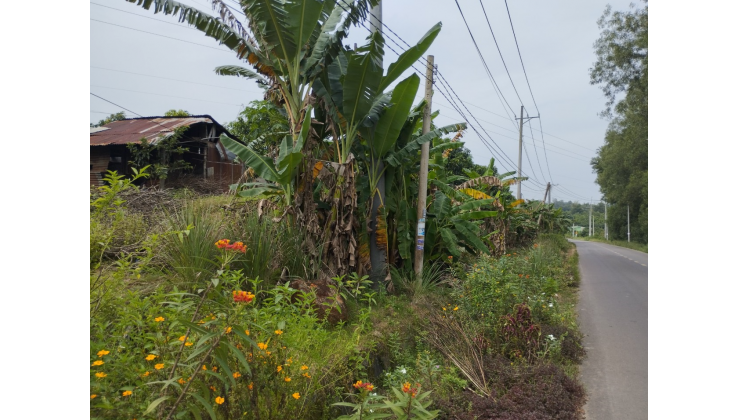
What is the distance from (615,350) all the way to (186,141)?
11253mm

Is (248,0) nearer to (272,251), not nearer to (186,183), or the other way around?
(272,251)

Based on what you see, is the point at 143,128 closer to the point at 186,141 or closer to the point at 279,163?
the point at 186,141

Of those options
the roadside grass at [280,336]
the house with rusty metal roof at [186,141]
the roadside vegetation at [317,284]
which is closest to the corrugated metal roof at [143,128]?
the house with rusty metal roof at [186,141]

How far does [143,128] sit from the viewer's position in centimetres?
1118

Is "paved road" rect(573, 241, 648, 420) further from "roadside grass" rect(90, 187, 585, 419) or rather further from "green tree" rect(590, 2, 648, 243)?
"green tree" rect(590, 2, 648, 243)

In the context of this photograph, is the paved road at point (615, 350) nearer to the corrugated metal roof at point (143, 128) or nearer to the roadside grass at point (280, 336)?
the roadside grass at point (280, 336)

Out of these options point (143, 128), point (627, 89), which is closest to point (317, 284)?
point (143, 128)

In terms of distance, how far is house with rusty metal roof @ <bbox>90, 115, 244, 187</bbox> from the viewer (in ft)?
28.7

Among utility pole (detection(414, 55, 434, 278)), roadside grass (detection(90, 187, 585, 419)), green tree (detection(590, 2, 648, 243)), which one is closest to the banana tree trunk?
roadside grass (detection(90, 187, 585, 419))

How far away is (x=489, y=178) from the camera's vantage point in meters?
10.6

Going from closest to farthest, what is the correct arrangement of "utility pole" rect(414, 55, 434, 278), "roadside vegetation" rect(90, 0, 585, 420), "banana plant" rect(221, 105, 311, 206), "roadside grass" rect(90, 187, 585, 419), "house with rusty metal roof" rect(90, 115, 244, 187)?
"roadside grass" rect(90, 187, 585, 419) → "roadside vegetation" rect(90, 0, 585, 420) → "banana plant" rect(221, 105, 311, 206) → "utility pole" rect(414, 55, 434, 278) → "house with rusty metal roof" rect(90, 115, 244, 187)

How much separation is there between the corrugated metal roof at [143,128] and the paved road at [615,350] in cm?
799

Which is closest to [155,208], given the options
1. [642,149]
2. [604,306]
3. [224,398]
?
[224,398]

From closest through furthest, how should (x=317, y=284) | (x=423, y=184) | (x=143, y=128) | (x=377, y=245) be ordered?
1. (x=317, y=284)
2. (x=377, y=245)
3. (x=423, y=184)
4. (x=143, y=128)
